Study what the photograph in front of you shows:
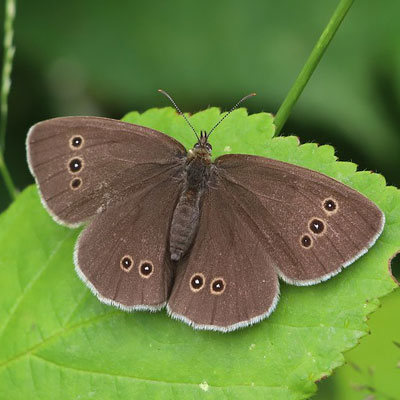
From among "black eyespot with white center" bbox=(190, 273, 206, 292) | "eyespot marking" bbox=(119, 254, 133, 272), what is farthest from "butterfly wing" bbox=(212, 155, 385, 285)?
"eyespot marking" bbox=(119, 254, 133, 272)

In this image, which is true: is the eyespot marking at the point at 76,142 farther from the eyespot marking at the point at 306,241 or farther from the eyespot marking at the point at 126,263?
the eyespot marking at the point at 306,241

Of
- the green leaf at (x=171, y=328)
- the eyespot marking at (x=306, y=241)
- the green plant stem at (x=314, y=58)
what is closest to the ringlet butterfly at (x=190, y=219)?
the eyespot marking at (x=306, y=241)

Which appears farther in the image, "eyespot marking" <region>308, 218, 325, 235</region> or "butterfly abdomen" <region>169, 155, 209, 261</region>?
"butterfly abdomen" <region>169, 155, 209, 261</region>

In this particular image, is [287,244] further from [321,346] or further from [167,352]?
[167,352]

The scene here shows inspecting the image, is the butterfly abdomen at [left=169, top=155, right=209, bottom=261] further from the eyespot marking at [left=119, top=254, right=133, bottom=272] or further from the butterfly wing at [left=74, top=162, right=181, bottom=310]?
the eyespot marking at [left=119, top=254, right=133, bottom=272]

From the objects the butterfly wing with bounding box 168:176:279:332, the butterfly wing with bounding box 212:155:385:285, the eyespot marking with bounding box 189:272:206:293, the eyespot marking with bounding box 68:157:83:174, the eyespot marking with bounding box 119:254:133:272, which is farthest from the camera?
the eyespot marking with bounding box 68:157:83:174

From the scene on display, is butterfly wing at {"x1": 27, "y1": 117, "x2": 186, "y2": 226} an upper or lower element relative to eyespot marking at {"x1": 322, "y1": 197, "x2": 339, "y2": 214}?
lower
